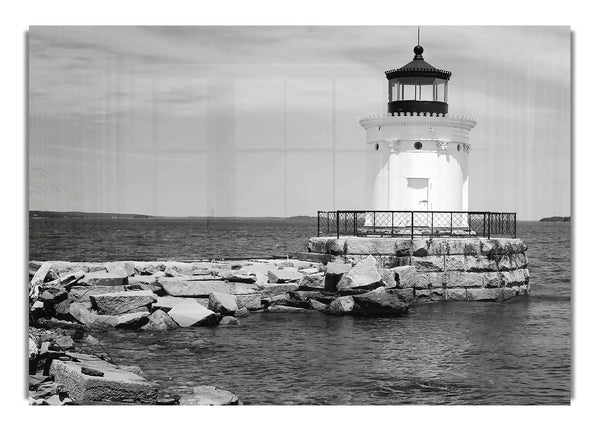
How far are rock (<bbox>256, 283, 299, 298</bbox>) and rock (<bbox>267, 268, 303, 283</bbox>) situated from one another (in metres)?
0.31

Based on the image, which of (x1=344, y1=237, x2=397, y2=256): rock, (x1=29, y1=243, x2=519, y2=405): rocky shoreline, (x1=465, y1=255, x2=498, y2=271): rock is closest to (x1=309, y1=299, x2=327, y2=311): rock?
(x1=29, y1=243, x2=519, y2=405): rocky shoreline

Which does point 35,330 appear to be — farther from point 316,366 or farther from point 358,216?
point 358,216

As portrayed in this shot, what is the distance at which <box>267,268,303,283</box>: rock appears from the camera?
482 inches

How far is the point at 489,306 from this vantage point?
40.6 feet

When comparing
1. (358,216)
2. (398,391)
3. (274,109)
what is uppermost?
(274,109)

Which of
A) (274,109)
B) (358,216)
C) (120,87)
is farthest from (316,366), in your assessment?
(358,216)

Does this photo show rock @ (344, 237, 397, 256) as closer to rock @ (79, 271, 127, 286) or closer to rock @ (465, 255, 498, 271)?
rock @ (465, 255, 498, 271)

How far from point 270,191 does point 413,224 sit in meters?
4.41

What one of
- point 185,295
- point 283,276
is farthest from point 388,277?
point 185,295

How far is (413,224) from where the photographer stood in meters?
13.2

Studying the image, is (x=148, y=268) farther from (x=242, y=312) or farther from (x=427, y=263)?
→ (x=427, y=263)

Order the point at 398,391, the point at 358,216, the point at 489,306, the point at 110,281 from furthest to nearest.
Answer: the point at 358,216 < the point at 489,306 < the point at 110,281 < the point at 398,391

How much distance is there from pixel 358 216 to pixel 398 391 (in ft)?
21.6

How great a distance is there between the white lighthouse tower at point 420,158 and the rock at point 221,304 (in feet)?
12.2
